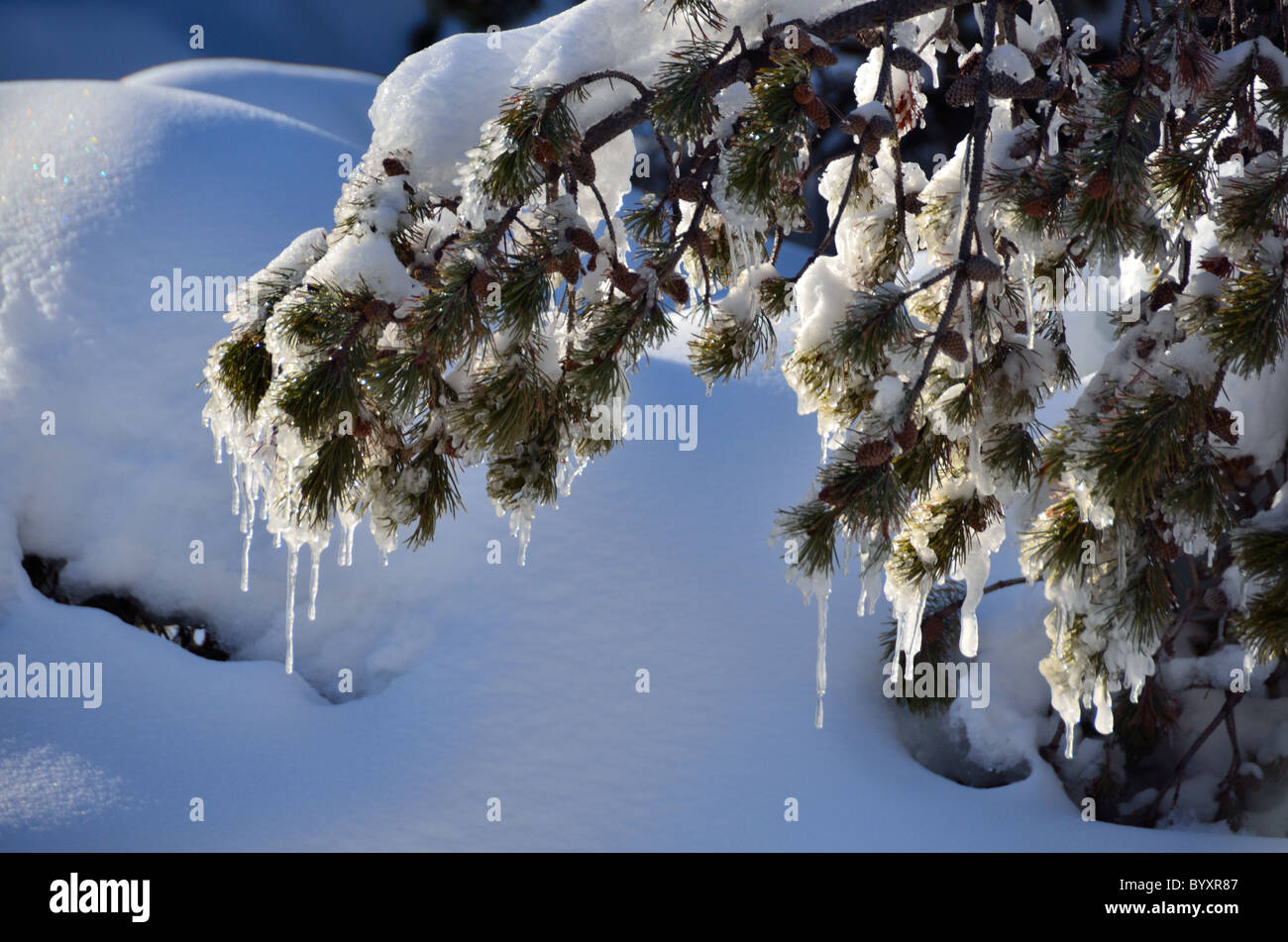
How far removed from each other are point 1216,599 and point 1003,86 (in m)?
1.87

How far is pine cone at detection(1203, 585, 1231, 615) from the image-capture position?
2947 mm

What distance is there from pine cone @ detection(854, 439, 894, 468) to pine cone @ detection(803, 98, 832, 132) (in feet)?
1.88

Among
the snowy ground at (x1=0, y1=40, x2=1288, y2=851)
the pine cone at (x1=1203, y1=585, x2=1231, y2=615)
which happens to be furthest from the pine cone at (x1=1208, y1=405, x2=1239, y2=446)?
the snowy ground at (x1=0, y1=40, x2=1288, y2=851)

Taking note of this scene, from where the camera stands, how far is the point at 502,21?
11.2 m

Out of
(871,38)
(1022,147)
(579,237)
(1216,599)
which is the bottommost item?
(1216,599)

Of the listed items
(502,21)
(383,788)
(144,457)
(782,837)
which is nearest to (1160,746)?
(782,837)

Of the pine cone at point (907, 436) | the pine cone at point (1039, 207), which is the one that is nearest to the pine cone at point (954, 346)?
the pine cone at point (907, 436)

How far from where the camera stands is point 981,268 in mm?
1746

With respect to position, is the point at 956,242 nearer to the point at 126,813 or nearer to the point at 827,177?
the point at 827,177

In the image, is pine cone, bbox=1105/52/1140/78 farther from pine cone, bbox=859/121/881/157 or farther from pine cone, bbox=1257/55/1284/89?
pine cone, bbox=859/121/881/157

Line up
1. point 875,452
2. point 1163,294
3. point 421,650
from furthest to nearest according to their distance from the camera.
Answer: point 421,650, point 1163,294, point 875,452

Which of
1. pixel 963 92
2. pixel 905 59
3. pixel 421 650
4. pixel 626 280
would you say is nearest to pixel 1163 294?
pixel 963 92

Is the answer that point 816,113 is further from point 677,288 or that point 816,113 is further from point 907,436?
point 907,436
